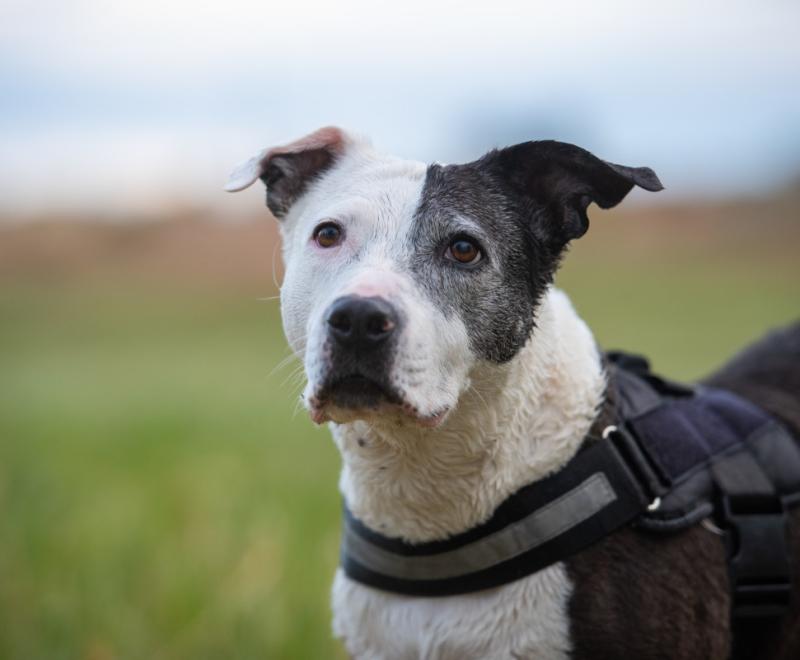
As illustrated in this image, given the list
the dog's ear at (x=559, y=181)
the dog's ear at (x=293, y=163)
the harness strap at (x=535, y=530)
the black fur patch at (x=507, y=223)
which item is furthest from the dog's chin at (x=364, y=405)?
the dog's ear at (x=293, y=163)

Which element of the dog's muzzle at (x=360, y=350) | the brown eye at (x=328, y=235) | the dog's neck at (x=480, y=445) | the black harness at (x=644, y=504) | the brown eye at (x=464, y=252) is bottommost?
the black harness at (x=644, y=504)

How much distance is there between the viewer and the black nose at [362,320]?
2.65m

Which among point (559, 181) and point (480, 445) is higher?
point (559, 181)

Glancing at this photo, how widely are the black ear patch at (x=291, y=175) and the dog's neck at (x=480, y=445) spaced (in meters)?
0.84

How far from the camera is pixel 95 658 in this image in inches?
173

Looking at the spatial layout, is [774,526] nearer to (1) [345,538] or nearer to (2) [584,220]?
(2) [584,220]

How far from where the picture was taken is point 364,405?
2.77m

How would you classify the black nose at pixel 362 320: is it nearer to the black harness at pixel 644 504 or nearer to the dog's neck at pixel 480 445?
the dog's neck at pixel 480 445

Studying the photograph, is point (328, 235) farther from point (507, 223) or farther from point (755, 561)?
point (755, 561)

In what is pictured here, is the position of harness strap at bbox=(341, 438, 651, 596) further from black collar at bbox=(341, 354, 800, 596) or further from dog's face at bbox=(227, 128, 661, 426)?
dog's face at bbox=(227, 128, 661, 426)

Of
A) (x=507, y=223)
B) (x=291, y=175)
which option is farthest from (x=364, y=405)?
(x=291, y=175)

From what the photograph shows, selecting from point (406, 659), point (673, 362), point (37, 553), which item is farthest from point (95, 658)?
point (673, 362)

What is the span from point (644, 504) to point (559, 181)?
3.33 ft

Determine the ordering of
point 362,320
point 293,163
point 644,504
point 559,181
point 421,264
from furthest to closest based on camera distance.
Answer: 1. point 293,163
2. point 559,181
3. point 644,504
4. point 421,264
5. point 362,320
